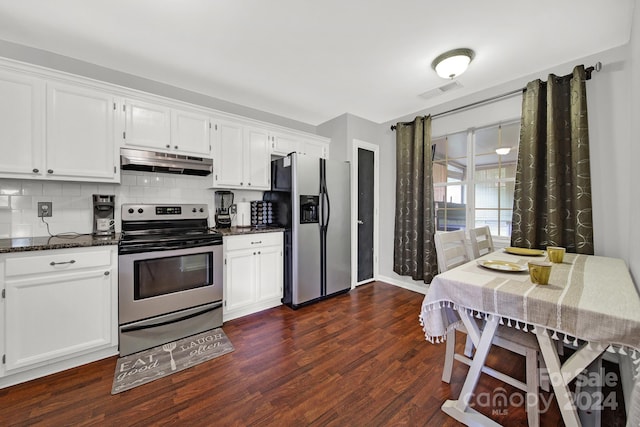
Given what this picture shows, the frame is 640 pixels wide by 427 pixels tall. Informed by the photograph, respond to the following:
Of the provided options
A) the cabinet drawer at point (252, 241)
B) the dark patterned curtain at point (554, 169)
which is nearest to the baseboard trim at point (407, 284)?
the dark patterned curtain at point (554, 169)

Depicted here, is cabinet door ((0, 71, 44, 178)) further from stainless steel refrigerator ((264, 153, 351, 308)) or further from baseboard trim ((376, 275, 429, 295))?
baseboard trim ((376, 275, 429, 295))

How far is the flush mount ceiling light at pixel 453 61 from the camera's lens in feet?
6.84

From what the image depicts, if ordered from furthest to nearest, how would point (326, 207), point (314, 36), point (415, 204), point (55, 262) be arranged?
point (415, 204)
point (326, 207)
point (314, 36)
point (55, 262)

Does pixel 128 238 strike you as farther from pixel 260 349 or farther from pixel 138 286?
pixel 260 349

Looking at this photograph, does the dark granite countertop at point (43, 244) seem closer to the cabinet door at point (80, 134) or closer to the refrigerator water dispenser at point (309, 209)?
the cabinet door at point (80, 134)

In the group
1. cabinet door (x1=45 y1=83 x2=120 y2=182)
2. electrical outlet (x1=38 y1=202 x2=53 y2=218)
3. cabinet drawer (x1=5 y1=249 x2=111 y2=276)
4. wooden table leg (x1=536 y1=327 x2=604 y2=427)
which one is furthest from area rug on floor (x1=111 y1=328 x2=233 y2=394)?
wooden table leg (x1=536 y1=327 x2=604 y2=427)

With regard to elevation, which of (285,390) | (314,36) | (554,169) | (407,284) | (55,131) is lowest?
(285,390)

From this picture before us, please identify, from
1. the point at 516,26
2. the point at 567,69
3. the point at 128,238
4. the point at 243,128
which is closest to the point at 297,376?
the point at 128,238

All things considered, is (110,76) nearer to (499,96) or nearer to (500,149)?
(499,96)

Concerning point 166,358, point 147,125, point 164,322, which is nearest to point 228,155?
point 147,125

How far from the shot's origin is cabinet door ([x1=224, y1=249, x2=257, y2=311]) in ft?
8.20

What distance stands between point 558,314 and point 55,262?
2850 mm

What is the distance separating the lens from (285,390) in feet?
5.23

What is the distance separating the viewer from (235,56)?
7.22 feet
